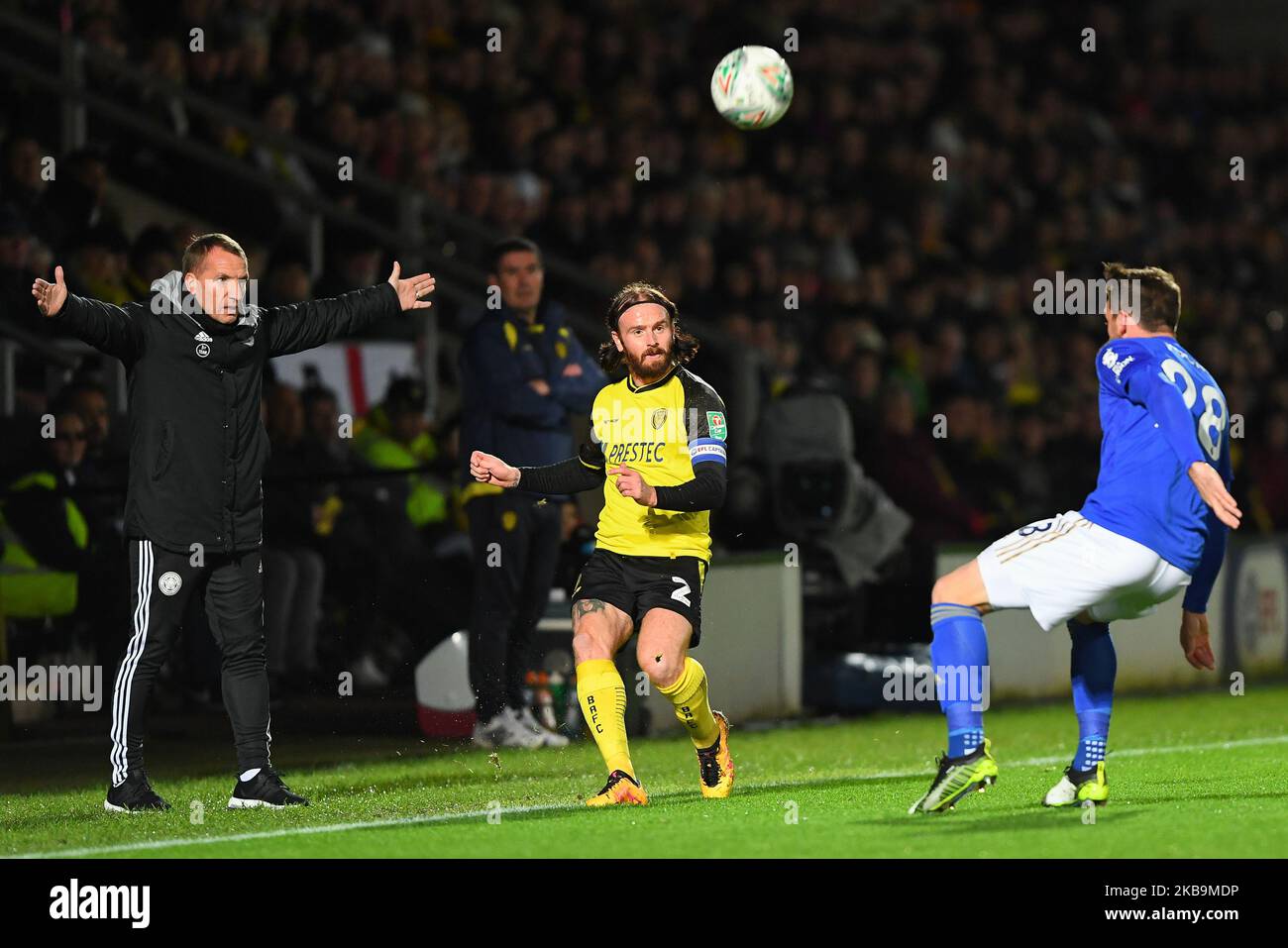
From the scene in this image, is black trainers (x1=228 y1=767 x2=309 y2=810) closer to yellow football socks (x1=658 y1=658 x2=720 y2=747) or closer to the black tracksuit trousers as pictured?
the black tracksuit trousers

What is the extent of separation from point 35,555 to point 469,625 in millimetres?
2246

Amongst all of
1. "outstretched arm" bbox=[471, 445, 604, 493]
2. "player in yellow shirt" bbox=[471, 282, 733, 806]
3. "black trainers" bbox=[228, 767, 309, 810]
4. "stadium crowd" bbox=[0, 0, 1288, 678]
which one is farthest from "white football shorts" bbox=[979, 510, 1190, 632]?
"stadium crowd" bbox=[0, 0, 1288, 678]

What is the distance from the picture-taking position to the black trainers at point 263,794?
7660mm

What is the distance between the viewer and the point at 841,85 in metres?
19.2

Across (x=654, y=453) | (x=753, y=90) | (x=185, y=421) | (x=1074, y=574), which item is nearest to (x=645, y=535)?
(x=654, y=453)

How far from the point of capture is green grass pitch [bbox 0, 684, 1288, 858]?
20.9ft

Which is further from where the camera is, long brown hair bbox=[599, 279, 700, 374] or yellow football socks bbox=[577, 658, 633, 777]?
long brown hair bbox=[599, 279, 700, 374]

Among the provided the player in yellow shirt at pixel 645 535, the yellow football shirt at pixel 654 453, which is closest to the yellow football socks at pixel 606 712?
the player in yellow shirt at pixel 645 535

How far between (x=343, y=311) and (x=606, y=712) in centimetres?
176

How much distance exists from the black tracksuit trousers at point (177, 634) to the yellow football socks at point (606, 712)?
3.85 ft

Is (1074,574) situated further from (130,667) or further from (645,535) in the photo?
(130,667)

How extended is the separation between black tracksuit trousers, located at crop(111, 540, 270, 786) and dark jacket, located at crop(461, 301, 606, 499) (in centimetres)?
262

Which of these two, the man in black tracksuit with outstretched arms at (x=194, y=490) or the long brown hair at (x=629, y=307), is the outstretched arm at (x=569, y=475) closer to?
the long brown hair at (x=629, y=307)

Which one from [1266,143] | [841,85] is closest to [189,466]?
[841,85]
